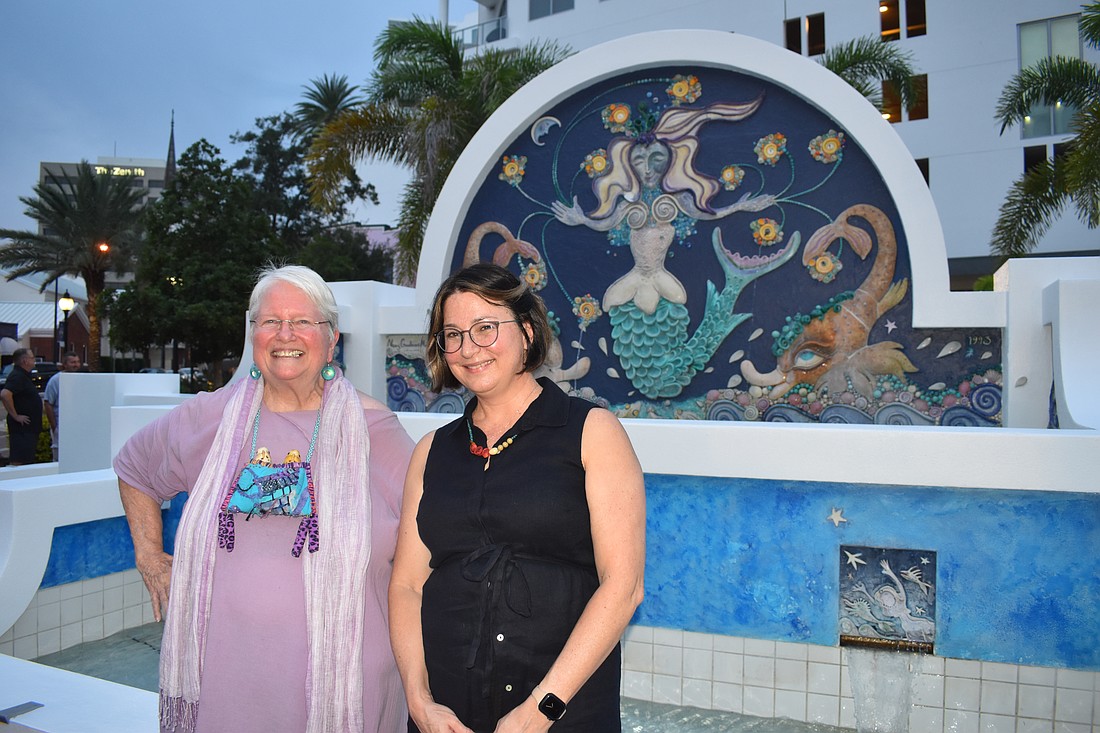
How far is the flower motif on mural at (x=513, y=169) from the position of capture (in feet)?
22.8

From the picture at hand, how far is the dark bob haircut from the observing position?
200 centimetres

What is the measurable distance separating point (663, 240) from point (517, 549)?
4858 millimetres

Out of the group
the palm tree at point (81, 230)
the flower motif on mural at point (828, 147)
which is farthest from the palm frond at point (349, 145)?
the palm tree at point (81, 230)

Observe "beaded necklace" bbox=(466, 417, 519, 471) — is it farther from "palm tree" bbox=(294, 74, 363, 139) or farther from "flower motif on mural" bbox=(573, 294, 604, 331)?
"palm tree" bbox=(294, 74, 363, 139)

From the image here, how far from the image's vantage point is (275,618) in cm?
226

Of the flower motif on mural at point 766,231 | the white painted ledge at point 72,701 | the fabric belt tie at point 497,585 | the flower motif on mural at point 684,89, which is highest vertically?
the flower motif on mural at point 684,89

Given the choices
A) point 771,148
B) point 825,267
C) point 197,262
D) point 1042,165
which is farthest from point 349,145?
point 197,262

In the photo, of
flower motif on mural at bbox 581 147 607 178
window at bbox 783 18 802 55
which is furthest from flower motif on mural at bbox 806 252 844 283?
window at bbox 783 18 802 55

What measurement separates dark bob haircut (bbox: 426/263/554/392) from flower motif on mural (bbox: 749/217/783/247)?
445 centimetres

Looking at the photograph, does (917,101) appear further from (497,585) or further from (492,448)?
(497,585)

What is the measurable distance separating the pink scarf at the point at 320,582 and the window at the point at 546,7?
2633 cm

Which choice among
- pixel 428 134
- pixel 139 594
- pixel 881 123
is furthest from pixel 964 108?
pixel 139 594

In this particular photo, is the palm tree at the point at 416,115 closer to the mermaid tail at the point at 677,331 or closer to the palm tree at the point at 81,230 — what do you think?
the mermaid tail at the point at 677,331

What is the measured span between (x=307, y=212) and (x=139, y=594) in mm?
31074
